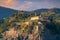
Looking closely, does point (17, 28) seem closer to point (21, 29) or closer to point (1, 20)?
point (21, 29)

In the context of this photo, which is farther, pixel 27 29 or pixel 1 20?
pixel 1 20

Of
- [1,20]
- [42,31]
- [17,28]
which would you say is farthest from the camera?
[1,20]

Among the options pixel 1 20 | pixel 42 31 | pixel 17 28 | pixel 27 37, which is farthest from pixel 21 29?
pixel 1 20

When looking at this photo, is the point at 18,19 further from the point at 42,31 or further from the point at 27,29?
the point at 42,31

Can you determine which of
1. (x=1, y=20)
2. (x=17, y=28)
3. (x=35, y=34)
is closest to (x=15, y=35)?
(x=17, y=28)

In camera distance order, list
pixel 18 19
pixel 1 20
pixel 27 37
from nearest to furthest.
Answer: pixel 27 37
pixel 18 19
pixel 1 20

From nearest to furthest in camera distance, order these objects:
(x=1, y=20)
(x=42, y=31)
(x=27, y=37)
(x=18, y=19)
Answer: (x=42, y=31)
(x=27, y=37)
(x=18, y=19)
(x=1, y=20)

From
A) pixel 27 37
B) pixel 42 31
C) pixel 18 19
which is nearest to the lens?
pixel 42 31

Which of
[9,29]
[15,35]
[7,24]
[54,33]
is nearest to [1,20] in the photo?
[7,24]

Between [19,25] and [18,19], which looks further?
[18,19]
